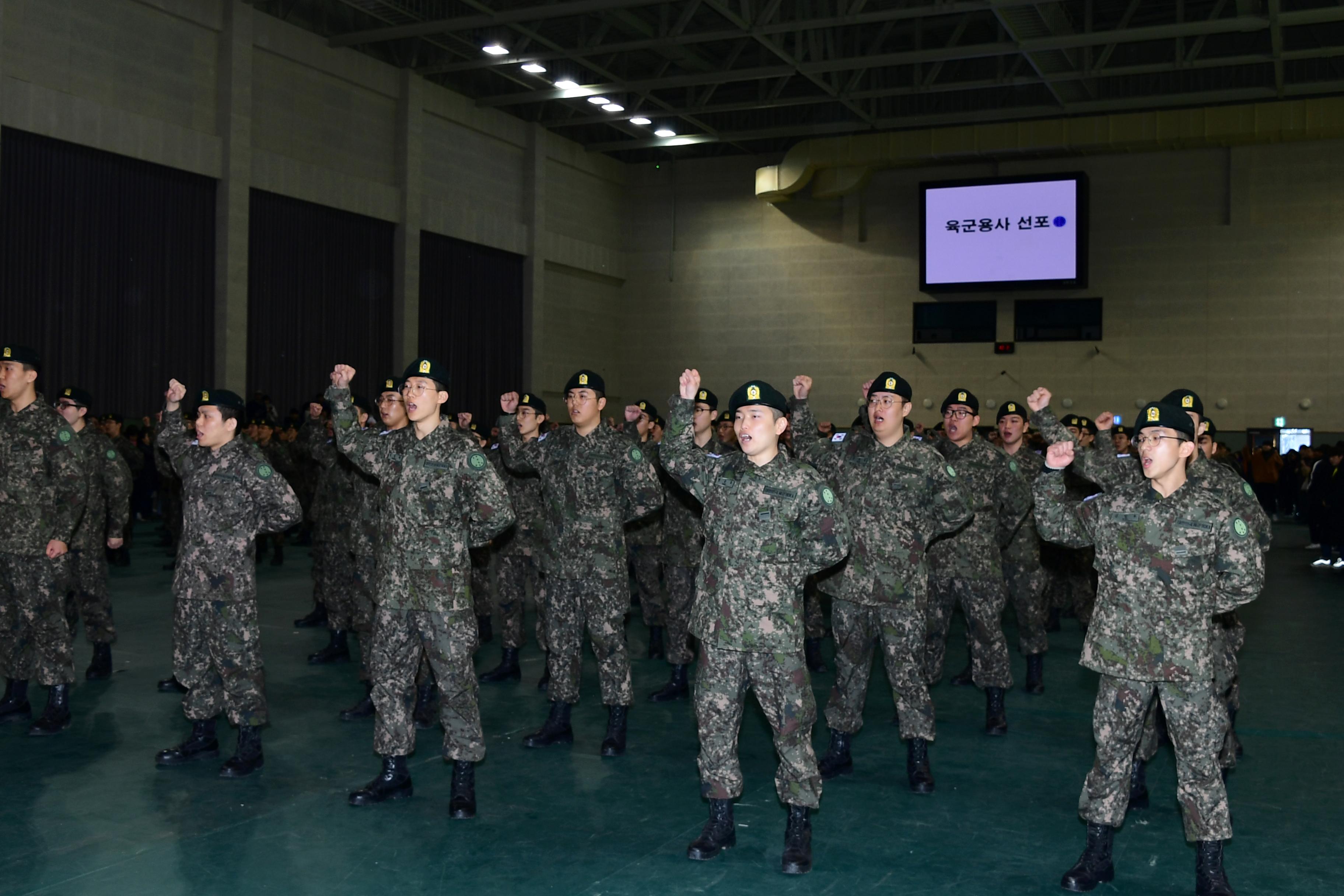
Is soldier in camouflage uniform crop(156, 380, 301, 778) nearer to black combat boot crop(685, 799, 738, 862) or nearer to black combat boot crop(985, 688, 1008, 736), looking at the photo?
black combat boot crop(685, 799, 738, 862)

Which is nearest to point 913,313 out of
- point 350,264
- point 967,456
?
point 350,264

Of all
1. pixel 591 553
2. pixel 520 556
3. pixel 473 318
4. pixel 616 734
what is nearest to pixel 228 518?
pixel 591 553

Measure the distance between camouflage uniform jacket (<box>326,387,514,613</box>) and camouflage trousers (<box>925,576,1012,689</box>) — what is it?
106 inches

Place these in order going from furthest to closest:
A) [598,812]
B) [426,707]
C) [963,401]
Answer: [963,401], [426,707], [598,812]

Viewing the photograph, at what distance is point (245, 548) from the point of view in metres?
5.51

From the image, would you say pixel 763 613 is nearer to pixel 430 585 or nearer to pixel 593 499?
pixel 430 585

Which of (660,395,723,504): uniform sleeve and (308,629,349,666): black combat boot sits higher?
(660,395,723,504): uniform sleeve

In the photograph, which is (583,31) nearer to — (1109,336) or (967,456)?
(1109,336)

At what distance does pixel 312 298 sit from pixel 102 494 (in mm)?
12101

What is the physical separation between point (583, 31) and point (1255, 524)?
613 inches

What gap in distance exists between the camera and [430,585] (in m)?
4.96

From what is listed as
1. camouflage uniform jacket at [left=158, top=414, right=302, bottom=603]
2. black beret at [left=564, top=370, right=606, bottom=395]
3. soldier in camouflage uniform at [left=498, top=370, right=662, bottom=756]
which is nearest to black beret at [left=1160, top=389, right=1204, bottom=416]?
soldier in camouflage uniform at [left=498, top=370, right=662, bottom=756]

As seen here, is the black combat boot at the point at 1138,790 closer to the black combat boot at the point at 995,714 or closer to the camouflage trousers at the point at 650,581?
the black combat boot at the point at 995,714

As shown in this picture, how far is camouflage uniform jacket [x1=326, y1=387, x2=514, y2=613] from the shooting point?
4.98 meters
